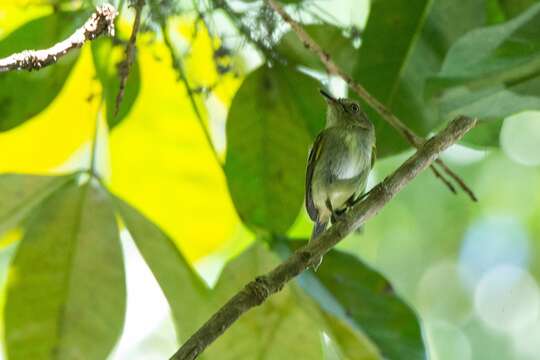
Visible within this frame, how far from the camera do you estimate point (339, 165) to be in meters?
3.04

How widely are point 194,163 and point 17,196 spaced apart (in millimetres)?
510

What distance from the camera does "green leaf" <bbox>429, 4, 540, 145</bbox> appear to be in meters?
1.31

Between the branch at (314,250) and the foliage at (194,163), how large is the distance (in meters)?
0.21

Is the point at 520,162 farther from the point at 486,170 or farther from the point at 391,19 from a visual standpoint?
the point at 391,19

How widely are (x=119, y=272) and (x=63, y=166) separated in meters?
0.44

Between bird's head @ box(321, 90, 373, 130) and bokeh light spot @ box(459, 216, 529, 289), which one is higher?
bird's head @ box(321, 90, 373, 130)

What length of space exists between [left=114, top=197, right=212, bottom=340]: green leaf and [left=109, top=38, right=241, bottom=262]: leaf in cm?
37

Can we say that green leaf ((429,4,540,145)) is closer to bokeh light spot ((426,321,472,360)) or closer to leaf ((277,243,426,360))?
leaf ((277,243,426,360))

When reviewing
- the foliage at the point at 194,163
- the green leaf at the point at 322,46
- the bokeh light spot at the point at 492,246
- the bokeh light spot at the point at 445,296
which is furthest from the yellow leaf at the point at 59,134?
the bokeh light spot at the point at 445,296

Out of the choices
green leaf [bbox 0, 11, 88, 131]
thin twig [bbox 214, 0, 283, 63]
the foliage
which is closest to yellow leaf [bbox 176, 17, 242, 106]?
the foliage

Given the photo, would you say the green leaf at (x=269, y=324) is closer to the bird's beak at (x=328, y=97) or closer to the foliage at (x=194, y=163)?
the foliage at (x=194, y=163)

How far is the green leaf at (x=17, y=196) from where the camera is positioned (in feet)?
6.92

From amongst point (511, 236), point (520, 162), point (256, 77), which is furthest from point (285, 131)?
point (511, 236)

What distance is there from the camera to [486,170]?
22.5 feet
